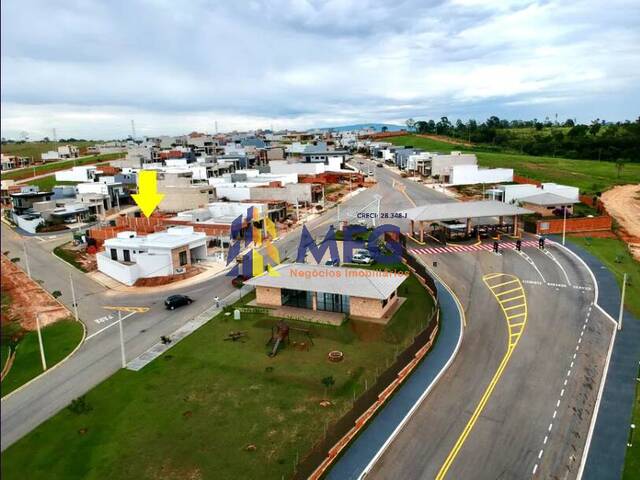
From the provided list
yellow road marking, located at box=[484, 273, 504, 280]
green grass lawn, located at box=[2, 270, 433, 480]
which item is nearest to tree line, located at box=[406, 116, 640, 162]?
yellow road marking, located at box=[484, 273, 504, 280]

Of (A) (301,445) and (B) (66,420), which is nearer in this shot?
(A) (301,445)

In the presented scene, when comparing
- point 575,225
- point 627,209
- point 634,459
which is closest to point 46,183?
point 575,225

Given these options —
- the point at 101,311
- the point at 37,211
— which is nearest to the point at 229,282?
the point at 101,311

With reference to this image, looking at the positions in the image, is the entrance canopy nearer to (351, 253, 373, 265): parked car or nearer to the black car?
(351, 253, 373, 265): parked car

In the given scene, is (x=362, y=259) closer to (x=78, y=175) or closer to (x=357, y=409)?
(x=357, y=409)

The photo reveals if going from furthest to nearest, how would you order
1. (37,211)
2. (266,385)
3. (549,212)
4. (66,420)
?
(37,211)
(549,212)
(266,385)
(66,420)

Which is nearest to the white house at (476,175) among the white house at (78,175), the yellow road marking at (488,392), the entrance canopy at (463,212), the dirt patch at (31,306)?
the entrance canopy at (463,212)

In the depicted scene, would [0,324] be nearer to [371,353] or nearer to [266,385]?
[266,385]

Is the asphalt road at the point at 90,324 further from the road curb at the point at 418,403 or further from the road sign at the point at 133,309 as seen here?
the road curb at the point at 418,403
